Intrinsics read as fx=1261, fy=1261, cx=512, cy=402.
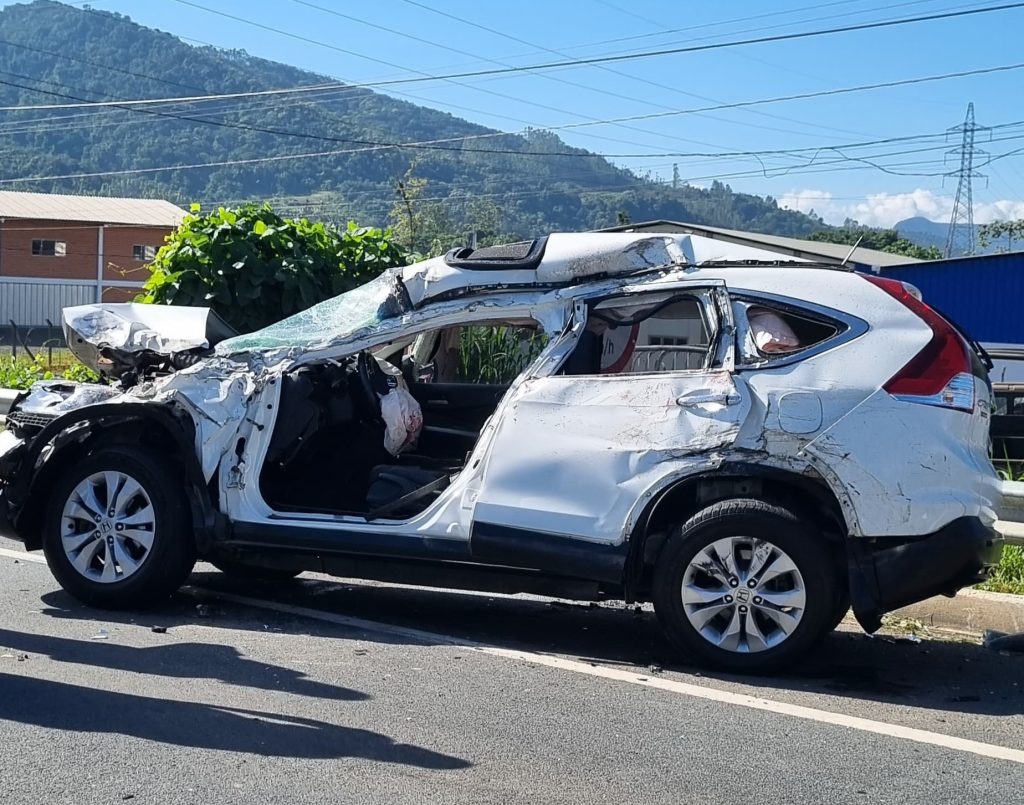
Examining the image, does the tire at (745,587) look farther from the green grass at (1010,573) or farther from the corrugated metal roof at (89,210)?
the corrugated metal roof at (89,210)

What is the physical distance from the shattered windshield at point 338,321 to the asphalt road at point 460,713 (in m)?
1.42

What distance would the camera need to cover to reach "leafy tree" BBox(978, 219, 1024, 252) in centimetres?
6531

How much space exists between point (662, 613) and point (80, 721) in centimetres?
249

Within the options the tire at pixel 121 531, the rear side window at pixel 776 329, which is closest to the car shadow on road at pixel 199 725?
the tire at pixel 121 531

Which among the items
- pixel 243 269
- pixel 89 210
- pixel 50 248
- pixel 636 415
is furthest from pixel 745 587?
pixel 89 210

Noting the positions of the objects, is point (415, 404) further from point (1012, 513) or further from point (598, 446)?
point (1012, 513)

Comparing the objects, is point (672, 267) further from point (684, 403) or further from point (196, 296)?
point (196, 296)

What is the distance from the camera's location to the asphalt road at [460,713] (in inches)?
165

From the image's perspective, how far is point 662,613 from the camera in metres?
5.66

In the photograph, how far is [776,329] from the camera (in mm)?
5781

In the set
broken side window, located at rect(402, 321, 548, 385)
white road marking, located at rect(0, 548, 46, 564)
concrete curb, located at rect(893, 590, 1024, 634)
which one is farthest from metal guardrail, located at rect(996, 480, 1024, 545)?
white road marking, located at rect(0, 548, 46, 564)

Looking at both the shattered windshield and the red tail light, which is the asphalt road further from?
the shattered windshield

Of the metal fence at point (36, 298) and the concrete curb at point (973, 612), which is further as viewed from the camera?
the metal fence at point (36, 298)

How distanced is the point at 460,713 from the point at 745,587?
143 cm
